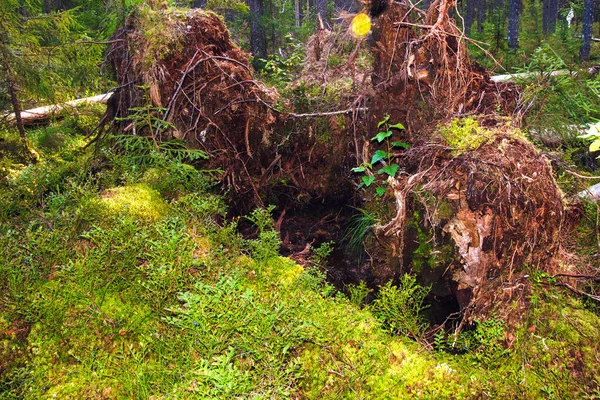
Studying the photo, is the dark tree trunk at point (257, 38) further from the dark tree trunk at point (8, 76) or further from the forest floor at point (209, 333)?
the forest floor at point (209, 333)

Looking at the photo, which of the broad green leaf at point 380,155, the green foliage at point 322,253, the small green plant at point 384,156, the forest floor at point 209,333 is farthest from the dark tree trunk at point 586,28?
the forest floor at point 209,333

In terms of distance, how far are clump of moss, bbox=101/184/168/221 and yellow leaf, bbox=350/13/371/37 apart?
11.0 ft

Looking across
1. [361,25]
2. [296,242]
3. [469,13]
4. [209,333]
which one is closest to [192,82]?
[361,25]

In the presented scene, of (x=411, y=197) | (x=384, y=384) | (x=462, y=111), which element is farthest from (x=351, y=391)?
(x=462, y=111)

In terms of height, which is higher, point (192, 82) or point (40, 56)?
point (40, 56)

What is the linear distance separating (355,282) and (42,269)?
3419 mm

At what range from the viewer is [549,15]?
27.9 meters

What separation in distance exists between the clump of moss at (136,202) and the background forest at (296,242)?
22 millimetres

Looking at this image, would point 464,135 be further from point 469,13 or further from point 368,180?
point 469,13

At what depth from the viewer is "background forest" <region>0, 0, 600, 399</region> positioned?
2621 millimetres

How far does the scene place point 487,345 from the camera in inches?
124

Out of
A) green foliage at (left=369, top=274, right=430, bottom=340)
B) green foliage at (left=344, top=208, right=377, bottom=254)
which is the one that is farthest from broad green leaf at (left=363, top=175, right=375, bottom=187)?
green foliage at (left=369, top=274, right=430, bottom=340)

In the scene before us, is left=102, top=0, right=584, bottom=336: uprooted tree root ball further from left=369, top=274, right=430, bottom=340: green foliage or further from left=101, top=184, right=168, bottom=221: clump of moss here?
left=101, top=184, right=168, bottom=221: clump of moss

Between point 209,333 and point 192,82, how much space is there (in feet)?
13.7
